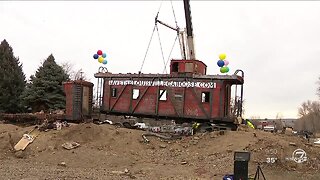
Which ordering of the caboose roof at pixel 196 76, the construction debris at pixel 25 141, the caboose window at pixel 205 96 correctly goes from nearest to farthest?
the construction debris at pixel 25 141 < the caboose roof at pixel 196 76 < the caboose window at pixel 205 96

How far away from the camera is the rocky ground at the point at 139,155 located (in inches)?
646

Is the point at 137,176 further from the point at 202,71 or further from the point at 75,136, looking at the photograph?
the point at 202,71

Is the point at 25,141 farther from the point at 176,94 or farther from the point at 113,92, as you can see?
the point at 176,94

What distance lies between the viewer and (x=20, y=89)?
1708 inches

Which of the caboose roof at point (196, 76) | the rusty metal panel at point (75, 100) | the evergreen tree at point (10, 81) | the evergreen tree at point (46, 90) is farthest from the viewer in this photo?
A: the evergreen tree at point (10, 81)

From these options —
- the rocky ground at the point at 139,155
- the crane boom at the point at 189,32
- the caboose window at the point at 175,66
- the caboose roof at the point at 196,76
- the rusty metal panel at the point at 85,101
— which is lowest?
the rocky ground at the point at 139,155

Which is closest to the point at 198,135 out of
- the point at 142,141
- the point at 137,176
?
the point at 142,141

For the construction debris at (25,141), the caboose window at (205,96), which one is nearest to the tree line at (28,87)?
the construction debris at (25,141)

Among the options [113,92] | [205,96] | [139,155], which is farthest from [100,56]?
[139,155]

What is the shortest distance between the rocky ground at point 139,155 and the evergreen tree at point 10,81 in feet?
63.5

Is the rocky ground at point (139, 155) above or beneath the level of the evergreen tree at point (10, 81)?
beneath

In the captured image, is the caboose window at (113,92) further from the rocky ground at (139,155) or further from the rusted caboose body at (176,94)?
the rocky ground at (139,155)

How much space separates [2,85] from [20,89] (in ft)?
6.78

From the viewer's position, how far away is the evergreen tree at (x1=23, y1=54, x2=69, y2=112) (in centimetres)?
4016
